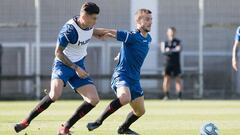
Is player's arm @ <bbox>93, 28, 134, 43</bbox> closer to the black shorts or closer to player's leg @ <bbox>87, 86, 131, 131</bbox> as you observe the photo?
player's leg @ <bbox>87, 86, 131, 131</bbox>

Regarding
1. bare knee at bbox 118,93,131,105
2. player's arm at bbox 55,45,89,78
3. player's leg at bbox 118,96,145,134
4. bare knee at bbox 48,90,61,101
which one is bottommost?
player's leg at bbox 118,96,145,134

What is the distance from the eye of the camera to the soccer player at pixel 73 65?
38.8 ft

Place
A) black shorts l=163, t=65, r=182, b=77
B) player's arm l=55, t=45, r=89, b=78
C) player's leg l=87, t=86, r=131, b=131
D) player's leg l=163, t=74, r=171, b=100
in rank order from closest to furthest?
player's arm l=55, t=45, r=89, b=78 < player's leg l=87, t=86, r=131, b=131 < player's leg l=163, t=74, r=171, b=100 < black shorts l=163, t=65, r=182, b=77

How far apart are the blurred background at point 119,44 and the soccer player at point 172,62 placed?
161 cm

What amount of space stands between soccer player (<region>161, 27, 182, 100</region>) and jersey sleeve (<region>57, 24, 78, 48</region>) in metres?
13.0

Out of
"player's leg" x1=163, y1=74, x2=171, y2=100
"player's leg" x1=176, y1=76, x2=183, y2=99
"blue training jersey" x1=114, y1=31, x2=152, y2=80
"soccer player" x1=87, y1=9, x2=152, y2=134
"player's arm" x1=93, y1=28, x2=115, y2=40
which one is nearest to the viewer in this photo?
"player's arm" x1=93, y1=28, x2=115, y2=40

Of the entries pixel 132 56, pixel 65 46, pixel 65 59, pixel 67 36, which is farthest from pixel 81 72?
pixel 132 56

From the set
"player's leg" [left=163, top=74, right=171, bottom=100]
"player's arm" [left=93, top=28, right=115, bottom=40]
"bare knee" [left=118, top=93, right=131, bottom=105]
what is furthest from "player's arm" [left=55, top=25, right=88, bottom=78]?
"player's leg" [left=163, top=74, right=171, bottom=100]

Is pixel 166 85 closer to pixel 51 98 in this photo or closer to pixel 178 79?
pixel 178 79

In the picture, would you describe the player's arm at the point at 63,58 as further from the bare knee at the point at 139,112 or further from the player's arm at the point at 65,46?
the bare knee at the point at 139,112

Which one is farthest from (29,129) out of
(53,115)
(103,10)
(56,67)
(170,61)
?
(103,10)

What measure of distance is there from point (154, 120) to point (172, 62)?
9547mm

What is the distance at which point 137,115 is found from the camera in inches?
508

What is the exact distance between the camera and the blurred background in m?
26.8
